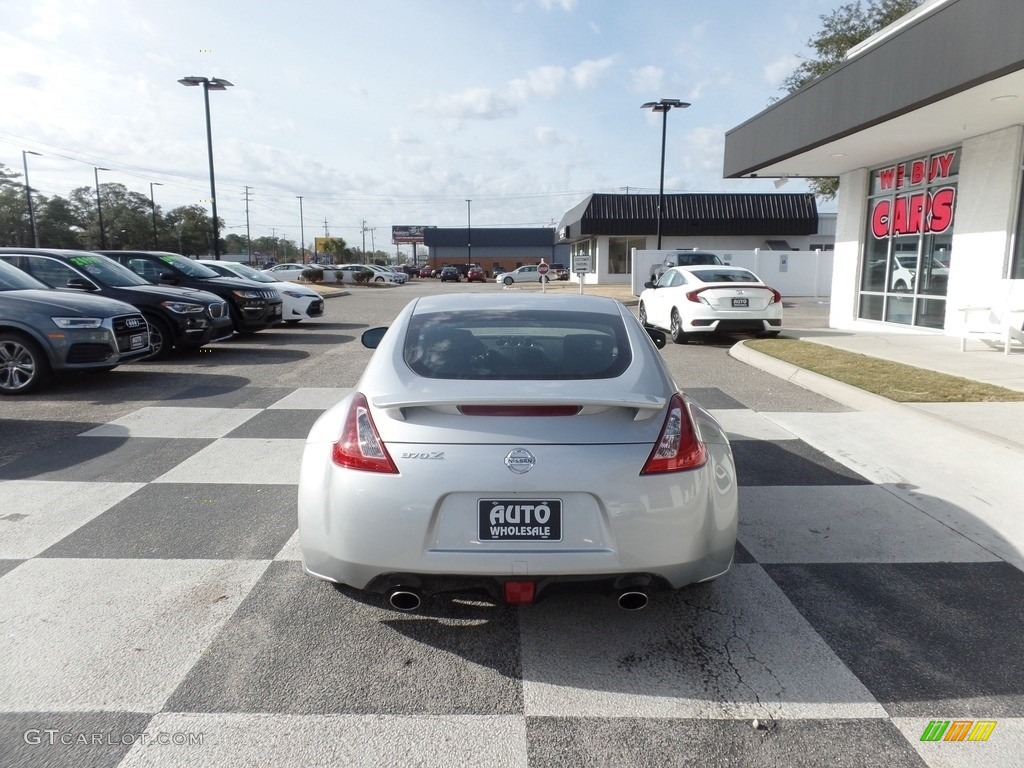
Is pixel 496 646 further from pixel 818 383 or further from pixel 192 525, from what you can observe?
pixel 818 383

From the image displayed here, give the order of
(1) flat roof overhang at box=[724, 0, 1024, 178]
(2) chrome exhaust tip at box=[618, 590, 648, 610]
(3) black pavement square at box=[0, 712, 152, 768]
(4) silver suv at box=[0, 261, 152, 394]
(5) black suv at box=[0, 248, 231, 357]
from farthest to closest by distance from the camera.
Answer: (5) black suv at box=[0, 248, 231, 357] → (1) flat roof overhang at box=[724, 0, 1024, 178] → (4) silver suv at box=[0, 261, 152, 394] → (2) chrome exhaust tip at box=[618, 590, 648, 610] → (3) black pavement square at box=[0, 712, 152, 768]

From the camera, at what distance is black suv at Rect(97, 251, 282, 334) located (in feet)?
45.2

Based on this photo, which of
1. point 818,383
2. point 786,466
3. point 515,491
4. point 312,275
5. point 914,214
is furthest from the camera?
point 312,275

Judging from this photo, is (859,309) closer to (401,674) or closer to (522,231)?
(401,674)

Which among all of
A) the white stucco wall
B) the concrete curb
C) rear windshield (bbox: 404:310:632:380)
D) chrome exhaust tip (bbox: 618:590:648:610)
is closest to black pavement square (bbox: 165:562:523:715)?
chrome exhaust tip (bbox: 618:590:648:610)

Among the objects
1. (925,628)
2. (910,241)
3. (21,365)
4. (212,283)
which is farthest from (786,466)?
(212,283)

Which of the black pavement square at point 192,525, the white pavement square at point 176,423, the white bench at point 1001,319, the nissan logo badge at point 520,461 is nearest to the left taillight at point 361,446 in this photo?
the nissan logo badge at point 520,461

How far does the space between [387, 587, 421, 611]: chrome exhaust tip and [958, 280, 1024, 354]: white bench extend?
425 inches

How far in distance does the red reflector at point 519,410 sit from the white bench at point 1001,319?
10.3m

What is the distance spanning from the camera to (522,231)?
98062 mm

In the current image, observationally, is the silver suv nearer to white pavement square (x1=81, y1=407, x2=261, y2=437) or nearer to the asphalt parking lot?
white pavement square (x1=81, y1=407, x2=261, y2=437)

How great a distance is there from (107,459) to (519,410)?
14.8ft

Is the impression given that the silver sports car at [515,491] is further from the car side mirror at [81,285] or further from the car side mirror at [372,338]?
the car side mirror at [81,285]

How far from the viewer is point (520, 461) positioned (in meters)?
2.79
